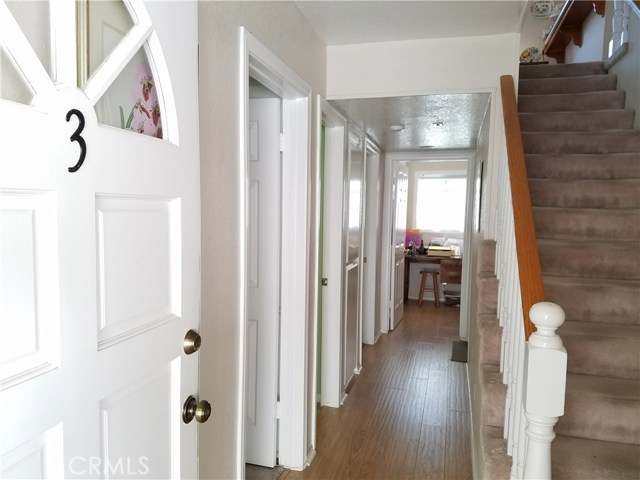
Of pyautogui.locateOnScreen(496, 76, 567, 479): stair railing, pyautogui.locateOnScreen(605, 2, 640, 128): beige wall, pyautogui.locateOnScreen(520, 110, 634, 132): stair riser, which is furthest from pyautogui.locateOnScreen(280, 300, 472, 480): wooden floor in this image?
pyautogui.locateOnScreen(605, 2, 640, 128): beige wall

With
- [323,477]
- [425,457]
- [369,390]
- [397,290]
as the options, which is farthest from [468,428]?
[397,290]

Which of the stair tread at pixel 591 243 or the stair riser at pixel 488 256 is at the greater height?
the stair tread at pixel 591 243

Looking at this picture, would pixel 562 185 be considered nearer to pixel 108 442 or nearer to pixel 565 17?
pixel 108 442

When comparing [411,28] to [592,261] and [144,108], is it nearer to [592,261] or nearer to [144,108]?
[592,261]

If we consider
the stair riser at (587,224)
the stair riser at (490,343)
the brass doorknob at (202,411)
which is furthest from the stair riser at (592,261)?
the brass doorknob at (202,411)

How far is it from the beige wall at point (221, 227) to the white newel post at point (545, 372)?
922 mm

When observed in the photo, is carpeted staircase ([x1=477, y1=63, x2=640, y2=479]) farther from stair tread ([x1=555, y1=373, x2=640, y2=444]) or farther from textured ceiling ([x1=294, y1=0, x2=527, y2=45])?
textured ceiling ([x1=294, y1=0, x2=527, y2=45])

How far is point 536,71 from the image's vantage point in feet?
13.8

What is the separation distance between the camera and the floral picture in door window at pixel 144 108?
0.89 metres

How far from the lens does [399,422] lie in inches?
115

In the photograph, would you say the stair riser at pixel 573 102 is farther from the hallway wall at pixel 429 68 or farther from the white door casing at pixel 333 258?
the white door casing at pixel 333 258

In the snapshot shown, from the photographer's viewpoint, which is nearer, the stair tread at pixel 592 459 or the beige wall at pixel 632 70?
the stair tread at pixel 592 459

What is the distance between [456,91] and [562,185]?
3.08ft

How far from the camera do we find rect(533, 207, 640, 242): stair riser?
8.13 feet
